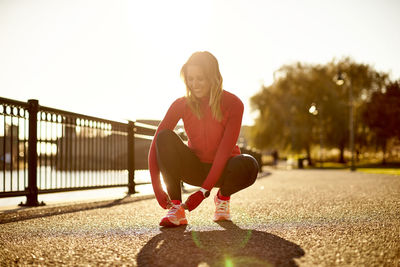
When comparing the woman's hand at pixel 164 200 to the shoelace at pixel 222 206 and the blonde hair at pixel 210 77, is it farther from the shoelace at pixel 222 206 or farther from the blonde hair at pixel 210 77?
the blonde hair at pixel 210 77

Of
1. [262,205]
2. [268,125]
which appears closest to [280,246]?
[262,205]

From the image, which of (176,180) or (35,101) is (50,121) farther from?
(176,180)

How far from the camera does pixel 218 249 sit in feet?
8.25

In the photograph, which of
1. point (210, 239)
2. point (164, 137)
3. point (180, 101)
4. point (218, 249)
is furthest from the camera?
point (180, 101)

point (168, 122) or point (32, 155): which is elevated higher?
point (168, 122)

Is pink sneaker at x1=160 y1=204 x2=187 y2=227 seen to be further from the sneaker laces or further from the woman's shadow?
the sneaker laces

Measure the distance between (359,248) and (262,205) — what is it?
9.05ft

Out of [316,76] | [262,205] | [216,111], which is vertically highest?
[316,76]

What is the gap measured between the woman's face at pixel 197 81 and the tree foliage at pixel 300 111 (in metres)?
35.5

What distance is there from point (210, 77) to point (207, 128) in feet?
1.47

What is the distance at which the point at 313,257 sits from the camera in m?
2.28

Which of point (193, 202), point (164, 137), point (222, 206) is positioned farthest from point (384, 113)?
point (193, 202)

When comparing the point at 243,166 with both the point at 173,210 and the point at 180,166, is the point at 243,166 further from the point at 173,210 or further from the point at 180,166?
the point at 173,210

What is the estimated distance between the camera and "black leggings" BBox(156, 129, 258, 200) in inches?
139
